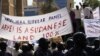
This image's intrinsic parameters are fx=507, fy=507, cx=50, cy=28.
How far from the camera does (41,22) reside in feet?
34.7

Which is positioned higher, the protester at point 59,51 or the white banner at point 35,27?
the white banner at point 35,27

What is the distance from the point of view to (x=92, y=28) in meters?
12.2

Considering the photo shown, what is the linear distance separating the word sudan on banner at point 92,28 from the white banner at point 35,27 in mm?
1405

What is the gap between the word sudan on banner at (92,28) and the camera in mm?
11853

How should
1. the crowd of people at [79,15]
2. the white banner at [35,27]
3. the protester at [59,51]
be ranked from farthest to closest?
→ the crowd of people at [79,15]
the protester at [59,51]
the white banner at [35,27]

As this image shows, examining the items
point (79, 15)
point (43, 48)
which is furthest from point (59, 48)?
point (79, 15)

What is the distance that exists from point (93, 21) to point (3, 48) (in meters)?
3.40

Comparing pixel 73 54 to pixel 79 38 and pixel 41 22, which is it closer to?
pixel 79 38

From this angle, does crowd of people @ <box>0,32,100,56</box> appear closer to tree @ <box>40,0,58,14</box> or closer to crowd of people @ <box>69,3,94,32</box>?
crowd of people @ <box>69,3,94,32</box>

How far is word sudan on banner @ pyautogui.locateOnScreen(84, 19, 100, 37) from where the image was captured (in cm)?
1185

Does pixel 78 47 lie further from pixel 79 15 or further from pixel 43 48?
pixel 79 15

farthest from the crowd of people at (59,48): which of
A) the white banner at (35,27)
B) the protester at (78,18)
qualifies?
the protester at (78,18)

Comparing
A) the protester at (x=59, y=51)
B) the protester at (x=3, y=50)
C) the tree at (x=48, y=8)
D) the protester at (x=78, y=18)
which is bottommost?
the tree at (x=48, y=8)

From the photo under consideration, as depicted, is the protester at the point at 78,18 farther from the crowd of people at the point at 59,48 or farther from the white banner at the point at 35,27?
the white banner at the point at 35,27
